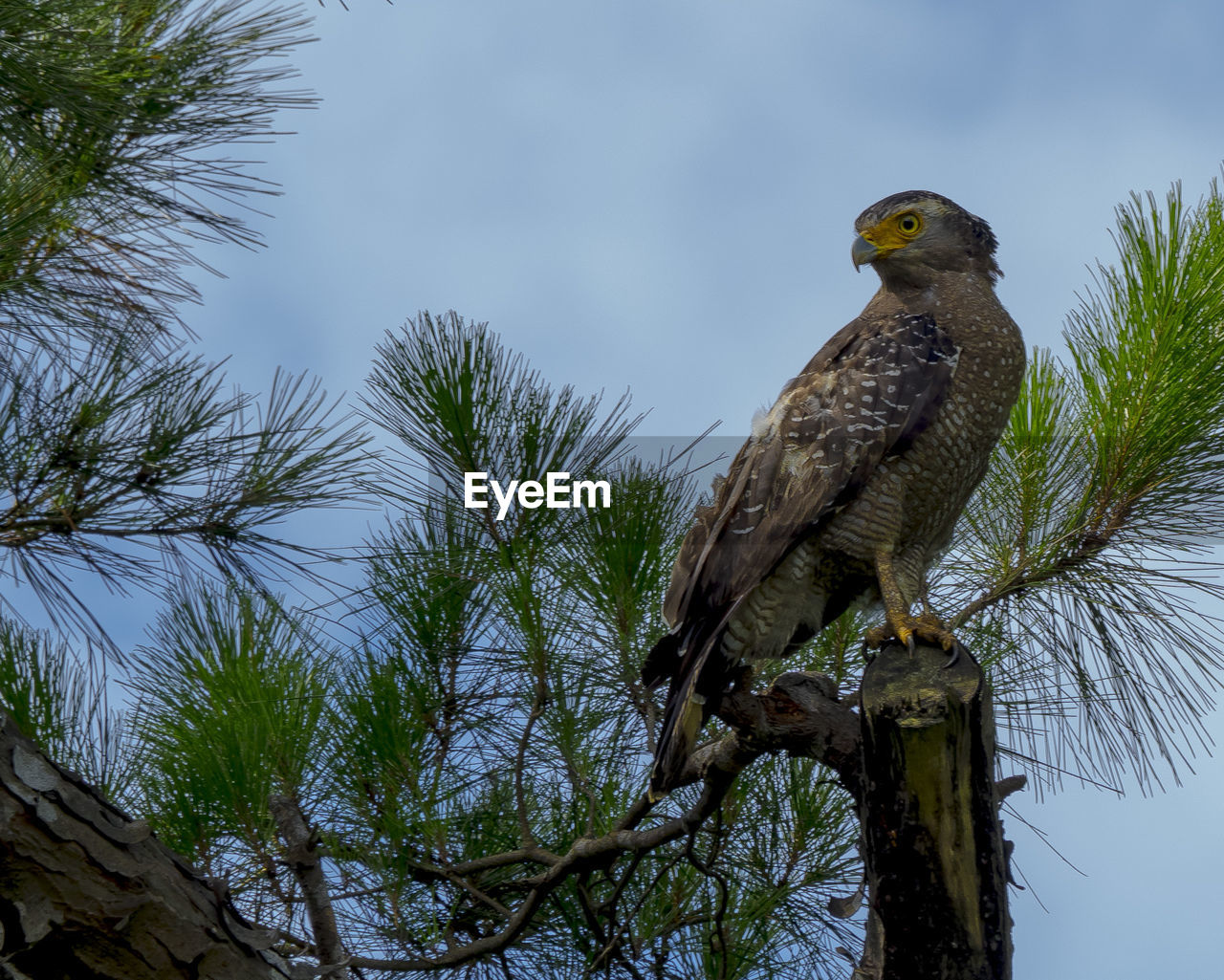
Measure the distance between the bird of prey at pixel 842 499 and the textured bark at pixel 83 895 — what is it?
0.58 meters

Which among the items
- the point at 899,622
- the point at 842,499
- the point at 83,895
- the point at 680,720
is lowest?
the point at 83,895

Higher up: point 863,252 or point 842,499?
point 863,252

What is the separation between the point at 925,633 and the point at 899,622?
0.05 m

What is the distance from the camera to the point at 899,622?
1702mm

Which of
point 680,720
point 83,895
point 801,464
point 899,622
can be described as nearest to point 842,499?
point 801,464

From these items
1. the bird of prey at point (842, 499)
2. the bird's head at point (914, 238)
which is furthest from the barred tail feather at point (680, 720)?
the bird's head at point (914, 238)

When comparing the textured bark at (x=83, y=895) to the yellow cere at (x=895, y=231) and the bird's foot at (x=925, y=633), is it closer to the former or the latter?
the bird's foot at (x=925, y=633)

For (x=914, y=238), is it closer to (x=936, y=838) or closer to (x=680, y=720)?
(x=680, y=720)

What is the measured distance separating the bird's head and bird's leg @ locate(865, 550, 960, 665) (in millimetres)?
467

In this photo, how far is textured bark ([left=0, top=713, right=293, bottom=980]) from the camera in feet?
4.82

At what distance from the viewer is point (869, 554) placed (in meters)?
1.79

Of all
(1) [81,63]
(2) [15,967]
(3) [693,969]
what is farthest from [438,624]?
(1) [81,63]

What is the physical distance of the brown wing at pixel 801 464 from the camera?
173 cm

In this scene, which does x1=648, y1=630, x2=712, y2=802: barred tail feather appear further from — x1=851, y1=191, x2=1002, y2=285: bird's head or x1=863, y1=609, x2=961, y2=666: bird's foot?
x1=851, y1=191, x2=1002, y2=285: bird's head
